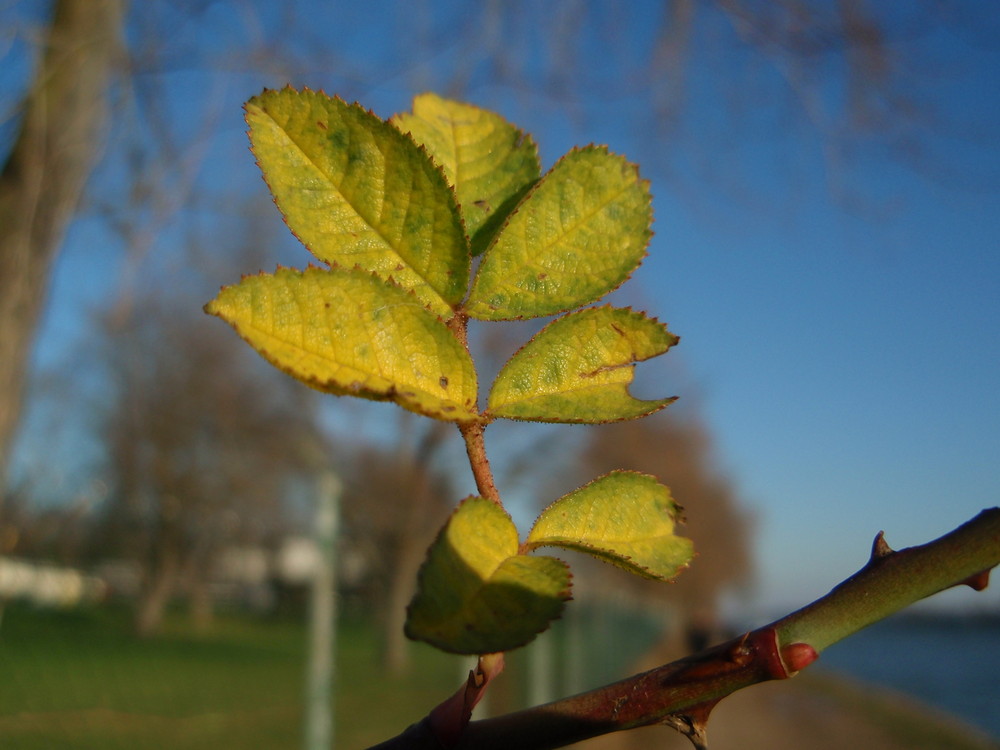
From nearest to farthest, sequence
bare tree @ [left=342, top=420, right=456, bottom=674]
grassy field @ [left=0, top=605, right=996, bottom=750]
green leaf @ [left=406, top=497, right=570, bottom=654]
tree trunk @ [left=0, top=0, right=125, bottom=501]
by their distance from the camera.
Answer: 1. green leaf @ [left=406, top=497, right=570, bottom=654]
2. tree trunk @ [left=0, top=0, right=125, bottom=501]
3. grassy field @ [left=0, top=605, right=996, bottom=750]
4. bare tree @ [left=342, top=420, right=456, bottom=674]

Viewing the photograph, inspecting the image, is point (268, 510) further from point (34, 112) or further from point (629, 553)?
point (629, 553)

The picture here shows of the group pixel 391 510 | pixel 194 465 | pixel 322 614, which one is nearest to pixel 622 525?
pixel 322 614

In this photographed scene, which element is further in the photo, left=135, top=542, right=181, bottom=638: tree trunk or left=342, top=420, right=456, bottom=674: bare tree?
left=135, top=542, right=181, bottom=638: tree trunk

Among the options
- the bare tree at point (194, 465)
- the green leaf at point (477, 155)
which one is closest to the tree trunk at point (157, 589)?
the bare tree at point (194, 465)

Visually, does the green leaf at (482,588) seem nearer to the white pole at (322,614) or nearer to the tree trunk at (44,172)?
the tree trunk at (44,172)

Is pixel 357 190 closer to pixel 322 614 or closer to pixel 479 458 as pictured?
pixel 479 458

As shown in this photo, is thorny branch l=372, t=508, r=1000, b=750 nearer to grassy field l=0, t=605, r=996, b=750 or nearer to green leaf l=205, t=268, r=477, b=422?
green leaf l=205, t=268, r=477, b=422

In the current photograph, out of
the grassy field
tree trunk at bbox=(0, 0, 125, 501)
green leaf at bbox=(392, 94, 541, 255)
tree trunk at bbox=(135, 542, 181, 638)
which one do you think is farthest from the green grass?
green leaf at bbox=(392, 94, 541, 255)
